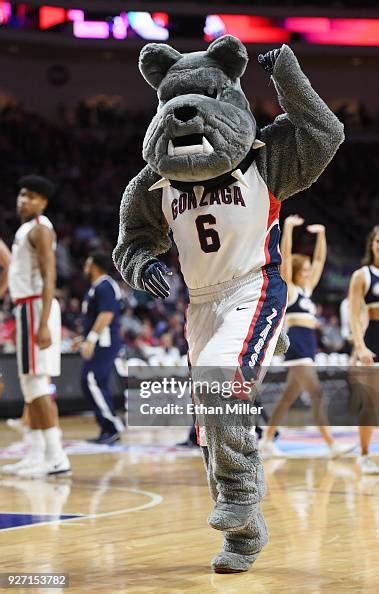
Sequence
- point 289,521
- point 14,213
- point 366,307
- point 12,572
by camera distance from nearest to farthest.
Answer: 1. point 12,572
2. point 289,521
3. point 366,307
4. point 14,213

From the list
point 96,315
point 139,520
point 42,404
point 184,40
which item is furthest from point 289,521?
point 184,40

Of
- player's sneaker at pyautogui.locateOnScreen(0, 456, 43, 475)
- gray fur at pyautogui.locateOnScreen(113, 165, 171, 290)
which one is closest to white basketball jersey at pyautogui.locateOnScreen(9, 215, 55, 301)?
player's sneaker at pyautogui.locateOnScreen(0, 456, 43, 475)

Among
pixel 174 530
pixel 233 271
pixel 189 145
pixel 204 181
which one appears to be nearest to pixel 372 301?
pixel 174 530

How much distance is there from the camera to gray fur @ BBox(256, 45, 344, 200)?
4586 millimetres

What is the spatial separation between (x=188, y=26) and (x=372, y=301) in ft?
53.0

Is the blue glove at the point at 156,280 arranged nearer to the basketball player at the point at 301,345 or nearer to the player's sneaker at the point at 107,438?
the basketball player at the point at 301,345

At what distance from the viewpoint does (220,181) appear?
4676 mm

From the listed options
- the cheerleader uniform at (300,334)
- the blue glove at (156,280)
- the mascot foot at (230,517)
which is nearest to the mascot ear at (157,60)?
the blue glove at (156,280)

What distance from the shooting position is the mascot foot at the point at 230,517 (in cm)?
443

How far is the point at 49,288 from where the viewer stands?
7.94 metres

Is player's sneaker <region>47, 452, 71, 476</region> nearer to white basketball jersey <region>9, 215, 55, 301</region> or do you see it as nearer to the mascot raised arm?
white basketball jersey <region>9, 215, 55, 301</region>

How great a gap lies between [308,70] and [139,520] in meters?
21.9

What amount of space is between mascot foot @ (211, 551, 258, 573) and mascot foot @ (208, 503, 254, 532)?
0.60ft

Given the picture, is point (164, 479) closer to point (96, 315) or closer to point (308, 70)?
point (96, 315)
